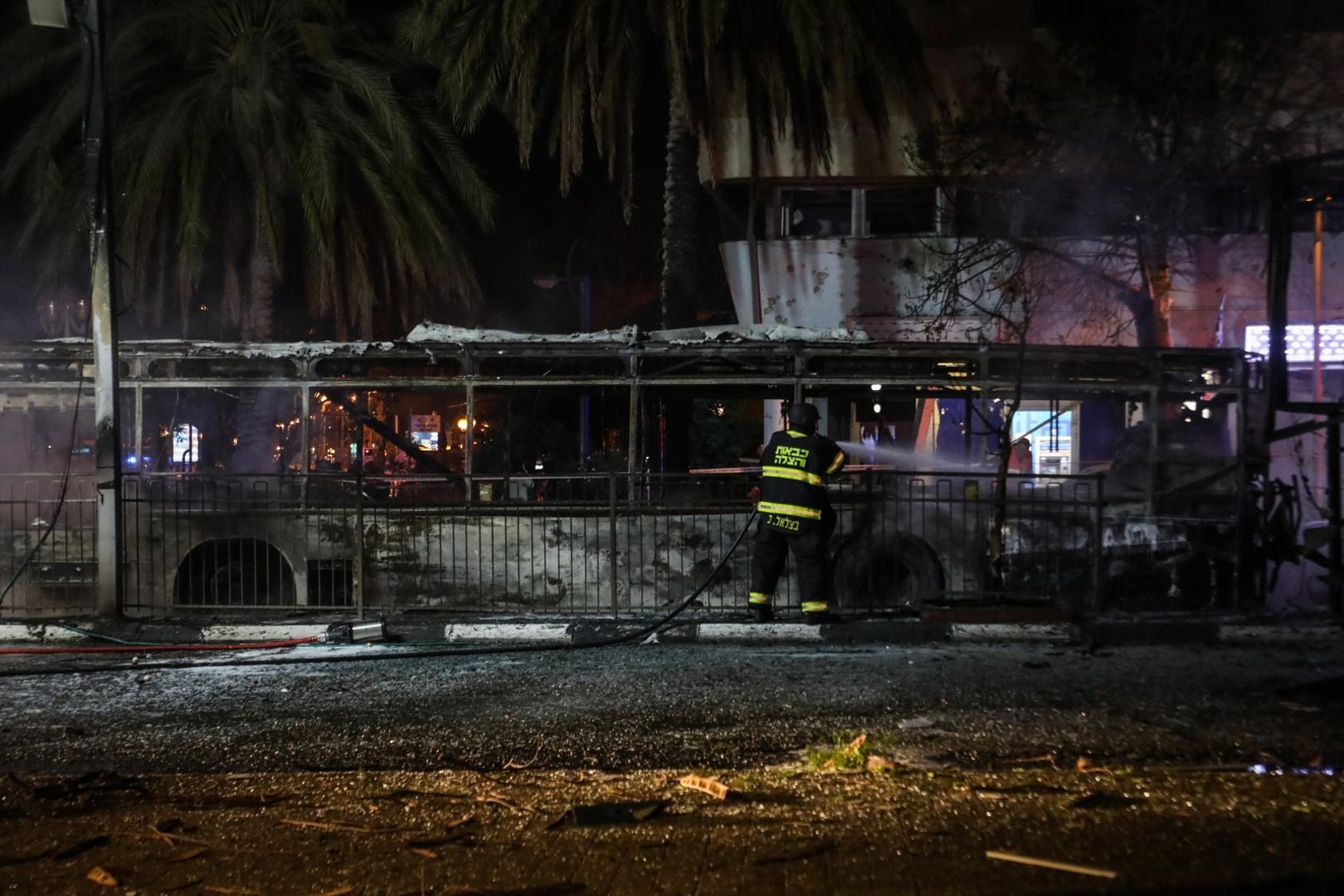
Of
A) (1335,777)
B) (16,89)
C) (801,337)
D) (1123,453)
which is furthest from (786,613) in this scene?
(16,89)

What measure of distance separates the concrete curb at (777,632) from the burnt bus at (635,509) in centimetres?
36

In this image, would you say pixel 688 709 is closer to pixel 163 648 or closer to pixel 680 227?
pixel 163 648

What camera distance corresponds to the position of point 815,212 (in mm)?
18281

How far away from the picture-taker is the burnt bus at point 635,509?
939cm

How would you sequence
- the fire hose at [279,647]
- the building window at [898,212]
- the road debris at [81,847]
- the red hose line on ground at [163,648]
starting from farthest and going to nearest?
the building window at [898,212]
the red hose line on ground at [163,648]
the fire hose at [279,647]
the road debris at [81,847]

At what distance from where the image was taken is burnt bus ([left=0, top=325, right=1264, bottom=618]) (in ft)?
30.8

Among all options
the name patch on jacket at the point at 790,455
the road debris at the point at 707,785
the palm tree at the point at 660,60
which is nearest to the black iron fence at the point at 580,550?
the name patch on jacket at the point at 790,455

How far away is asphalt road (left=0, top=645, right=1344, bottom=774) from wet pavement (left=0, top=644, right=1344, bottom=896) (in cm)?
3

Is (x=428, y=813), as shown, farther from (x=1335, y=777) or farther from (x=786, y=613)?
(x=786, y=613)

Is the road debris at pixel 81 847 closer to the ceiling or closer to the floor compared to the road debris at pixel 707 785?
closer to the floor

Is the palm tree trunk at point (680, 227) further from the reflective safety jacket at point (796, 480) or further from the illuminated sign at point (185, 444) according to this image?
the reflective safety jacket at point (796, 480)

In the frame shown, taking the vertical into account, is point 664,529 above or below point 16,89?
below

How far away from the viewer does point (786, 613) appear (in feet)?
30.1

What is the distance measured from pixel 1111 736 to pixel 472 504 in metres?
5.95
